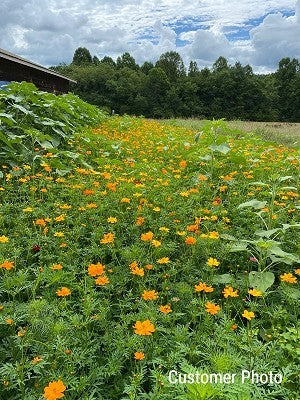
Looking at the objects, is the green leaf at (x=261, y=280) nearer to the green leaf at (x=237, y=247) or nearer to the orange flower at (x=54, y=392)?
the green leaf at (x=237, y=247)

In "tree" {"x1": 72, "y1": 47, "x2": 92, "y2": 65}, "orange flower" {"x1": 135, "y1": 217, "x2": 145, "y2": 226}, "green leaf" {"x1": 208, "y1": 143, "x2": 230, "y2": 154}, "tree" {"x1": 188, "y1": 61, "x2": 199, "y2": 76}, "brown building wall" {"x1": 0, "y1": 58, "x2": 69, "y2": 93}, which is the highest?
"tree" {"x1": 72, "y1": 47, "x2": 92, "y2": 65}

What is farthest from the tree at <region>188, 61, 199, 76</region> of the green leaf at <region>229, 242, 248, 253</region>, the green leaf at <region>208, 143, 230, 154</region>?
the green leaf at <region>229, 242, 248, 253</region>

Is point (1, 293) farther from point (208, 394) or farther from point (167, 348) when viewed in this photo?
point (208, 394)

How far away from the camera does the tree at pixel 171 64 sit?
173 feet

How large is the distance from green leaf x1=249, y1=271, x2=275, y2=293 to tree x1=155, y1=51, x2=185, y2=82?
52.9m

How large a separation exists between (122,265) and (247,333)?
1061 mm

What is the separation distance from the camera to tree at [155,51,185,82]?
52812 millimetres

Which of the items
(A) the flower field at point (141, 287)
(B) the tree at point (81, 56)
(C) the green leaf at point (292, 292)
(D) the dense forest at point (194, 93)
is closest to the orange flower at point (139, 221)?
(A) the flower field at point (141, 287)

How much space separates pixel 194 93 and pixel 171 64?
10.3m

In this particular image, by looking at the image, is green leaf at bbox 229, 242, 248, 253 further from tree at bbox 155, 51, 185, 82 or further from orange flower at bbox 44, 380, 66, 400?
tree at bbox 155, 51, 185, 82

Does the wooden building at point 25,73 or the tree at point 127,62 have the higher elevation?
the tree at point 127,62

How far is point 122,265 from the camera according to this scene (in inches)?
99.0

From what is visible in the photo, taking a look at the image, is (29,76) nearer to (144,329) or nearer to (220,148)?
(220,148)

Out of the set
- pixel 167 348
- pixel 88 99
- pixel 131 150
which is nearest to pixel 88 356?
pixel 167 348
